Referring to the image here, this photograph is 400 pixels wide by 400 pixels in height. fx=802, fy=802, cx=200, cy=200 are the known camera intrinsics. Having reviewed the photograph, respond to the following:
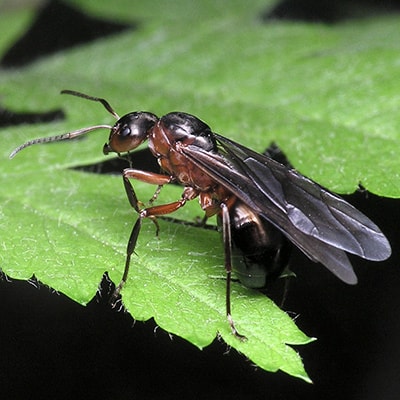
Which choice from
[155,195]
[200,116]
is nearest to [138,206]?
[155,195]

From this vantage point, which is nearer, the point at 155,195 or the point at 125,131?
the point at 125,131

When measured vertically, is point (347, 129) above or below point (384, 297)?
above

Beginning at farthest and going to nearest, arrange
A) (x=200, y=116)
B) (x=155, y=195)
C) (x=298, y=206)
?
1. (x=200, y=116)
2. (x=155, y=195)
3. (x=298, y=206)

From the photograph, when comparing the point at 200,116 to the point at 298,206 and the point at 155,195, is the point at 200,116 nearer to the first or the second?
the point at 155,195

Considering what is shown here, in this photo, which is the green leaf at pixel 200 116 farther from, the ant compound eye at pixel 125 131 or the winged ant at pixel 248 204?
the ant compound eye at pixel 125 131

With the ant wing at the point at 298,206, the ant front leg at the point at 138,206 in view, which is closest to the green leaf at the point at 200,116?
the ant front leg at the point at 138,206

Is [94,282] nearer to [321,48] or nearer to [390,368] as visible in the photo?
[390,368]

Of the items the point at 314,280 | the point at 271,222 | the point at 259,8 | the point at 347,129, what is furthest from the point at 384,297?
the point at 259,8
